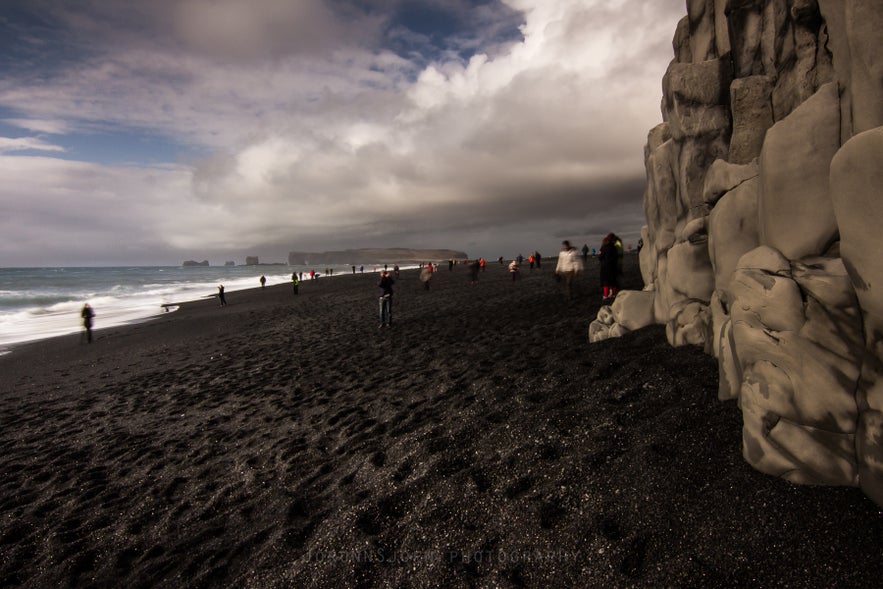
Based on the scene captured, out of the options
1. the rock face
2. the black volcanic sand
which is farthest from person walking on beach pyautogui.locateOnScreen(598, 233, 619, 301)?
the rock face

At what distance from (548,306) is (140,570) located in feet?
46.4

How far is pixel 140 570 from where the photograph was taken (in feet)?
15.0

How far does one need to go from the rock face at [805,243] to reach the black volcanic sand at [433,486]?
498 mm

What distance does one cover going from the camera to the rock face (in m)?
3.19

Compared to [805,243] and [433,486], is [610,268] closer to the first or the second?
[805,243]

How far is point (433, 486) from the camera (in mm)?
4949

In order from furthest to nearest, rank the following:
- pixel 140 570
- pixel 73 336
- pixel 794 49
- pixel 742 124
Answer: pixel 73 336 → pixel 742 124 → pixel 794 49 → pixel 140 570

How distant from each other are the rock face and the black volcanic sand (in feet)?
1.63

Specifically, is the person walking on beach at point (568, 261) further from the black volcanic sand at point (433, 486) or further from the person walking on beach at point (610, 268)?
the black volcanic sand at point (433, 486)

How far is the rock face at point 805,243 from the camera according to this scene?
3188mm

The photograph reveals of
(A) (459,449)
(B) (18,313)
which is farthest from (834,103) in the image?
(B) (18,313)

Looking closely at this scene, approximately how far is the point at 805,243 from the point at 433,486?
4.90m

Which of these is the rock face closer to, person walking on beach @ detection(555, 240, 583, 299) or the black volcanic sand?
the black volcanic sand

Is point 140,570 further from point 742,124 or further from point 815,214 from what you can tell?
point 742,124
